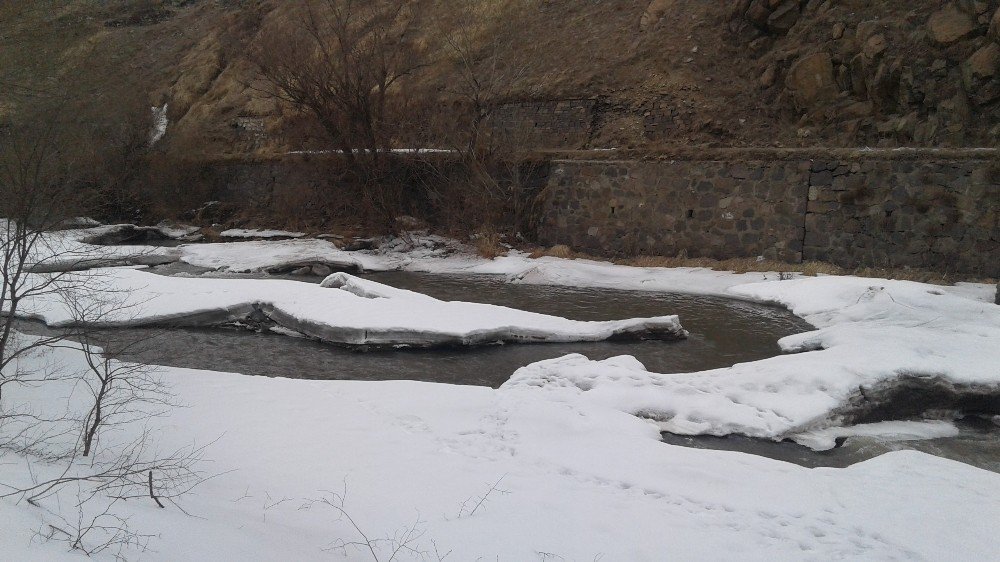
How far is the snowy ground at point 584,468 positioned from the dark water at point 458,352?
0.80m

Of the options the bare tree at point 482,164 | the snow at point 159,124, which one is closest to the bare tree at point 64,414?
the bare tree at point 482,164

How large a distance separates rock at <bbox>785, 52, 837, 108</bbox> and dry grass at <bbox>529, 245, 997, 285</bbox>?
18.7 feet

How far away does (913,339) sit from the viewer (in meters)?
8.25

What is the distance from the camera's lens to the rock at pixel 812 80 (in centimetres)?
1733

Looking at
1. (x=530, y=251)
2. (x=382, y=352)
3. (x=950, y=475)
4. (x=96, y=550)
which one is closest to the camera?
(x=96, y=550)

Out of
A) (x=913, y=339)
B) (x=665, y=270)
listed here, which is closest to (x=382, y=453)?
(x=913, y=339)

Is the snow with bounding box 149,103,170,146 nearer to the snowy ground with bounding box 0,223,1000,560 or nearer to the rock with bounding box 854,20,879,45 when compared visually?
the snowy ground with bounding box 0,223,1000,560

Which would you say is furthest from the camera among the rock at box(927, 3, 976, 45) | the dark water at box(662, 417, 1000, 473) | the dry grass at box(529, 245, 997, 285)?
the rock at box(927, 3, 976, 45)

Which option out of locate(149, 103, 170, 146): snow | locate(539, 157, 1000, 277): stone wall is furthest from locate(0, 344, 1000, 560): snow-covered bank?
locate(149, 103, 170, 146): snow

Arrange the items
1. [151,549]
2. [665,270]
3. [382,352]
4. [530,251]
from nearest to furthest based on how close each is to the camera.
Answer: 1. [151,549]
2. [382,352]
3. [665,270]
4. [530,251]

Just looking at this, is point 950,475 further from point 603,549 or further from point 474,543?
point 474,543

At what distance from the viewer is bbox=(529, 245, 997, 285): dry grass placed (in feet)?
41.4

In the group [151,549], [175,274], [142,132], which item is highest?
[142,132]

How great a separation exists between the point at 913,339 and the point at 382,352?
7.04m
